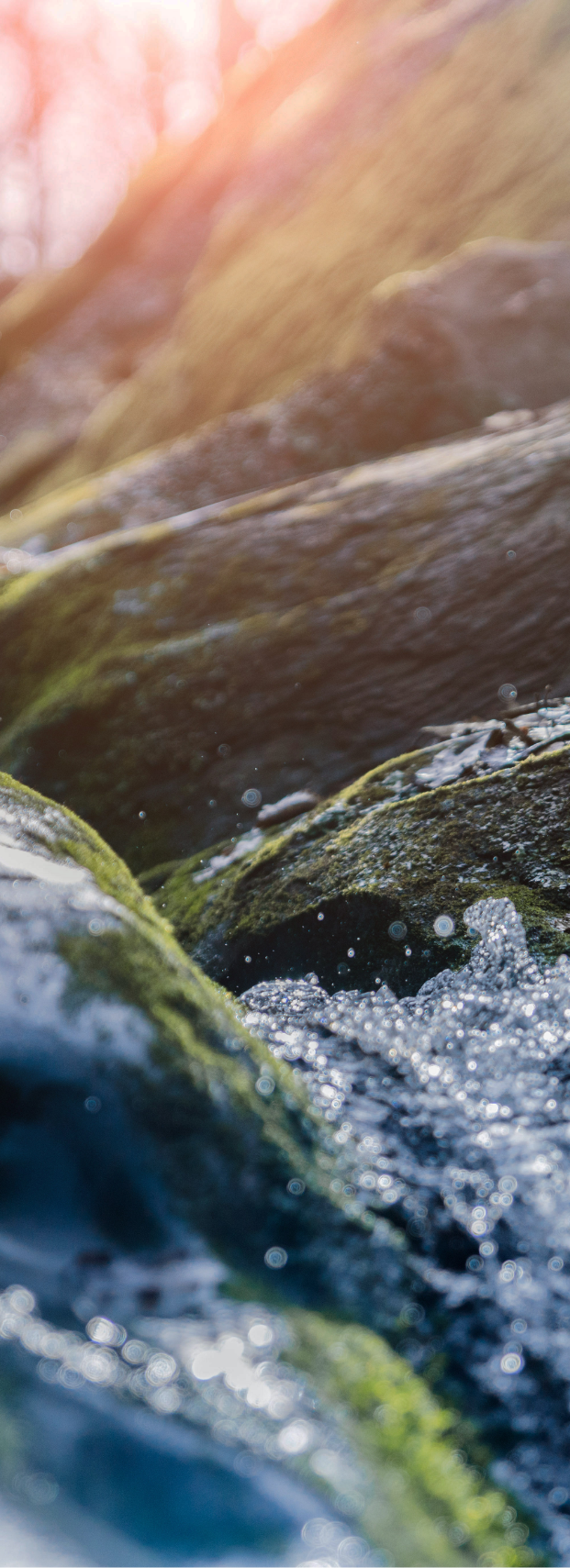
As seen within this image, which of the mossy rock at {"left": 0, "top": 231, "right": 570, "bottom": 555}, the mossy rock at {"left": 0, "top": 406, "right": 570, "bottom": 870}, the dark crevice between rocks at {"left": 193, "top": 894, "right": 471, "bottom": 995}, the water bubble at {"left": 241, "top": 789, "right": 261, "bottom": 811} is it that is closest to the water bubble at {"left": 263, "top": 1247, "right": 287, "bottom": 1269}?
the dark crevice between rocks at {"left": 193, "top": 894, "right": 471, "bottom": 995}

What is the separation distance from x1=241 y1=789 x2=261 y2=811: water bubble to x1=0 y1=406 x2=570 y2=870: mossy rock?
0.19 ft

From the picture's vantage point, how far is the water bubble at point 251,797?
8.59m

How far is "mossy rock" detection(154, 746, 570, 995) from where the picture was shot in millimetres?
5977

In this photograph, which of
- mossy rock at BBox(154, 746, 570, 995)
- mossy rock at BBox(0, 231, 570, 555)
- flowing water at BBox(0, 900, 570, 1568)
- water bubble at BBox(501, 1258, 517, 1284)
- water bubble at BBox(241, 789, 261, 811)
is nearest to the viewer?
flowing water at BBox(0, 900, 570, 1568)

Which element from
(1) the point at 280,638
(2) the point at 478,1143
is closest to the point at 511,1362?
(2) the point at 478,1143

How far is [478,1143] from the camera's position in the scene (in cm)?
449

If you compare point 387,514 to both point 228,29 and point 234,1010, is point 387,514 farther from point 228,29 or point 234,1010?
point 228,29

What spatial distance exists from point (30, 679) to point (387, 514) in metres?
4.75

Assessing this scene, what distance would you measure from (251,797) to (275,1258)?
17.7 ft

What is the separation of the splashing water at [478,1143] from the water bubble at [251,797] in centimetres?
263

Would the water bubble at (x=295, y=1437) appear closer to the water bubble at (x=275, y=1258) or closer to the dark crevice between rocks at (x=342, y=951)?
the water bubble at (x=275, y=1258)

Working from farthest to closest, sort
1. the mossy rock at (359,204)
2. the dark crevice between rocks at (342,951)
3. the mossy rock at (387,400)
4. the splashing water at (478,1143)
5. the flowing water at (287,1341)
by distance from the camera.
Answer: the mossy rock at (359,204) → the mossy rock at (387,400) → the dark crevice between rocks at (342,951) → the splashing water at (478,1143) → the flowing water at (287,1341)

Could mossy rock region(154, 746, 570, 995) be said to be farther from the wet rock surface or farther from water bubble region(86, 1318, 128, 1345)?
water bubble region(86, 1318, 128, 1345)

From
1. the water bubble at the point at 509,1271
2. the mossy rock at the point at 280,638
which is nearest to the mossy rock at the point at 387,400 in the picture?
the mossy rock at the point at 280,638
